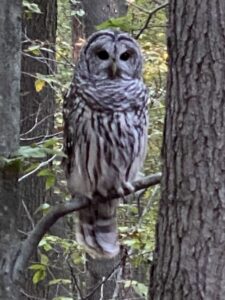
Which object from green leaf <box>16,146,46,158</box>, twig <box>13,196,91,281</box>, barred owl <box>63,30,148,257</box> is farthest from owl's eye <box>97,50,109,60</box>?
green leaf <box>16,146,46,158</box>

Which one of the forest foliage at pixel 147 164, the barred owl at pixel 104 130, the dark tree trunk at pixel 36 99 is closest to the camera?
the forest foliage at pixel 147 164

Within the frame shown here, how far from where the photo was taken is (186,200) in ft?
10.3

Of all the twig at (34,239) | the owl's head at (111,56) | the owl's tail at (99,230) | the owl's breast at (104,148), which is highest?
the owl's head at (111,56)

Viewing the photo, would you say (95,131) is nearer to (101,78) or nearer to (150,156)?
(101,78)

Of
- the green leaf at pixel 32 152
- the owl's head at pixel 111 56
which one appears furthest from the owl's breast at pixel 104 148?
the green leaf at pixel 32 152

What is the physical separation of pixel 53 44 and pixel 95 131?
2.28 metres

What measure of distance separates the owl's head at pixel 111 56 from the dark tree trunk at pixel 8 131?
1.20 metres

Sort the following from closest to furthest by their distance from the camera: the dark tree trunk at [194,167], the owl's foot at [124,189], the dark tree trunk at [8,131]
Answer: the dark tree trunk at [194,167], the dark tree trunk at [8,131], the owl's foot at [124,189]

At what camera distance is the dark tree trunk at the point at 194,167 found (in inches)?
122

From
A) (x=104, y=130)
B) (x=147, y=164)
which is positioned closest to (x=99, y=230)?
(x=104, y=130)

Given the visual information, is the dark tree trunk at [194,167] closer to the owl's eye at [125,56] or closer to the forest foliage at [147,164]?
the forest foliage at [147,164]

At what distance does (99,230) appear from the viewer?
478 centimetres

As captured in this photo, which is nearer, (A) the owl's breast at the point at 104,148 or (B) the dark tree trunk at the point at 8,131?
(B) the dark tree trunk at the point at 8,131

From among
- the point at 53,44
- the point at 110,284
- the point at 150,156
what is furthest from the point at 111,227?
the point at 150,156
